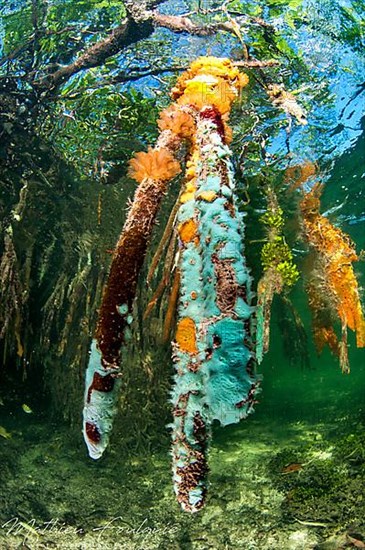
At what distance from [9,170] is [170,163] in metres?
7.32

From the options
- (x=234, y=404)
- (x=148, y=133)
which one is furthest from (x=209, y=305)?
(x=148, y=133)

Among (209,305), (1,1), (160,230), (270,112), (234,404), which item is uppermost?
(1,1)

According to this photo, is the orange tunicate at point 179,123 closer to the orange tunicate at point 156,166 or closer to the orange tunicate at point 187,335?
the orange tunicate at point 156,166

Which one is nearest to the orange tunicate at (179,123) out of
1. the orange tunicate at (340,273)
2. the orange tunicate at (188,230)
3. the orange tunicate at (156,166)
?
the orange tunicate at (156,166)

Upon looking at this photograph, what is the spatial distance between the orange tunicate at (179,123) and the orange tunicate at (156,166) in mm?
224


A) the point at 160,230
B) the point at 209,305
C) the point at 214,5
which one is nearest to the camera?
the point at 209,305

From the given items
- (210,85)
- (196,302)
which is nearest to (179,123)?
(210,85)

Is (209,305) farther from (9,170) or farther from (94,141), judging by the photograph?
(9,170)

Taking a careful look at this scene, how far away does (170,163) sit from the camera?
235 cm

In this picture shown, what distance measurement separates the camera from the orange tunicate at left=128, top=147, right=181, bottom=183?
2262mm

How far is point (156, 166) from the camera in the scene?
2.28 metres

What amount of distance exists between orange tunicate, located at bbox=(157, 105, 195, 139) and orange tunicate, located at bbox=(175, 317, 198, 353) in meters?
1.34

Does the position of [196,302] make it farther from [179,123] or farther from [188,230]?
[179,123]

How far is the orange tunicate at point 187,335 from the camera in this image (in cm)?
179
